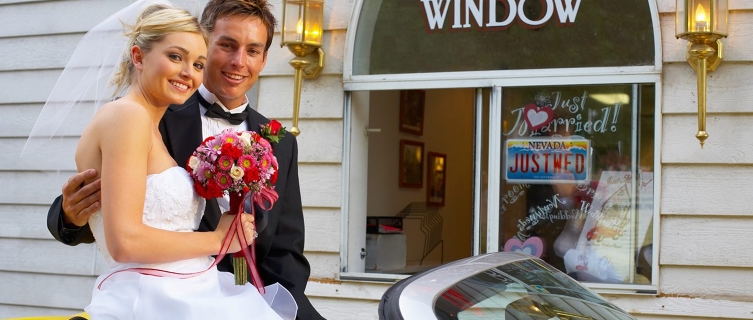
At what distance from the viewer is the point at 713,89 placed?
5742 millimetres

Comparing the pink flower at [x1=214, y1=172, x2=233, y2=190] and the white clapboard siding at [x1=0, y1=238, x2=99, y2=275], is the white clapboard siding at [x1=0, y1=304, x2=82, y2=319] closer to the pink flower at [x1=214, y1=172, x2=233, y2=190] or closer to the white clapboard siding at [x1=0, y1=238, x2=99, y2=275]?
the white clapboard siding at [x1=0, y1=238, x2=99, y2=275]

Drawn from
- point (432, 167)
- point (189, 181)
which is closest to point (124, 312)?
point (189, 181)

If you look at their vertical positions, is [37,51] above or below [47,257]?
above

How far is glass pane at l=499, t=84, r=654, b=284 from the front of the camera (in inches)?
237

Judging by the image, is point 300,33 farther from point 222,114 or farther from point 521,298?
point 521,298

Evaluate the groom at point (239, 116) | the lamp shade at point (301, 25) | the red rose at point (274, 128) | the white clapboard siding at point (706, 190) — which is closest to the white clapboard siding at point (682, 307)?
the white clapboard siding at point (706, 190)

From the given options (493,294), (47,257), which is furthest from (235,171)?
(47,257)

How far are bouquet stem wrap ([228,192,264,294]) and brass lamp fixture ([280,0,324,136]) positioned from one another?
352 cm

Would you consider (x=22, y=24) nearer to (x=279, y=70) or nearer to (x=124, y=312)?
(x=279, y=70)

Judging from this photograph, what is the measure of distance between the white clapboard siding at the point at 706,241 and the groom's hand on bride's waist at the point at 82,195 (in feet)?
13.2

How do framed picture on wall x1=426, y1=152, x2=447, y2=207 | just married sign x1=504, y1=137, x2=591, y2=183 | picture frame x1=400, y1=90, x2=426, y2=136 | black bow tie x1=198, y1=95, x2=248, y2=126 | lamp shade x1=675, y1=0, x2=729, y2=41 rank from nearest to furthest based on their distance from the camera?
black bow tie x1=198, y1=95, x2=248, y2=126 → lamp shade x1=675, y1=0, x2=729, y2=41 → just married sign x1=504, y1=137, x2=591, y2=183 → picture frame x1=400, y1=90, x2=426, y2=136 → framed picture on wall x1=426, y1=152, x2=447, y2=207

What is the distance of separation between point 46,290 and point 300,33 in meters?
3.05

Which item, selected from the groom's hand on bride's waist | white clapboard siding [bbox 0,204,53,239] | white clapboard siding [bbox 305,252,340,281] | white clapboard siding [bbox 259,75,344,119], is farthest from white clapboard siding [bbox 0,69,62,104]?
the groom's hand on bride's waist

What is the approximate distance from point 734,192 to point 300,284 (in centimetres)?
337
